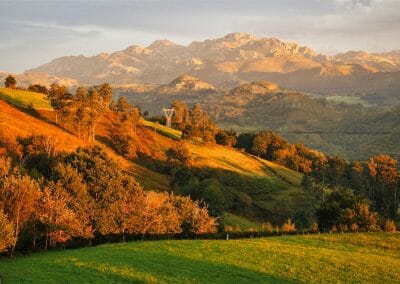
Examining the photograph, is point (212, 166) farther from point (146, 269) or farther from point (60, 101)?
point (146, 269)

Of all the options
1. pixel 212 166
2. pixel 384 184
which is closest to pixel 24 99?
pixel 212 166

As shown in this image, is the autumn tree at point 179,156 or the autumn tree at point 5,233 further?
the autumn tree at point 179,156

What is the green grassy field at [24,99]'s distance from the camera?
163550 millimetres

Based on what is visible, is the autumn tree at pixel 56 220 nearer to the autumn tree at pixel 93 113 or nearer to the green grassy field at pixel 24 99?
the autumn tree at pixel 93 113

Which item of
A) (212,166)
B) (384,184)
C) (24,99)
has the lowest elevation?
(384,184)

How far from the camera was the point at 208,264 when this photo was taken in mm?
46656

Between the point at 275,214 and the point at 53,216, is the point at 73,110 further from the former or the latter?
the point at 53,216

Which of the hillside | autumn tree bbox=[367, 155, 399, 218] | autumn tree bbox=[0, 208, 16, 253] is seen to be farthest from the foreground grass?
autumn tree bbox=[367, 155, 399, 218]

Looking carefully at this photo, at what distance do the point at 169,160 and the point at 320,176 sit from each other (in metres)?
80.5

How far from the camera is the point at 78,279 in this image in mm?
40125

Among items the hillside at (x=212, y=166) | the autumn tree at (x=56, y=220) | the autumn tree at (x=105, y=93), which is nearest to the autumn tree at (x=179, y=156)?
the hillside at (x=212, y=166)

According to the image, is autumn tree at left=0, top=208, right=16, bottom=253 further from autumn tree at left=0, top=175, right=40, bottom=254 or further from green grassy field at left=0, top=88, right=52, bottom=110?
green grassy field at left=0, top=88, right=52, bottom=110

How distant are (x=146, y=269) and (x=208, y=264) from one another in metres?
6.91

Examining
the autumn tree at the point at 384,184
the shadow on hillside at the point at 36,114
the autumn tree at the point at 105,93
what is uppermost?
the autumn tree at the point at 105,93
